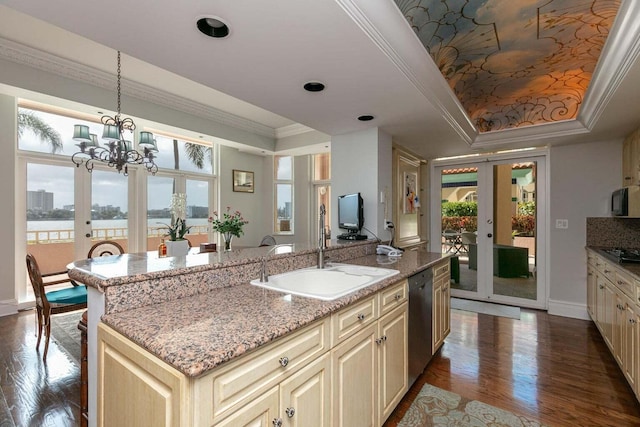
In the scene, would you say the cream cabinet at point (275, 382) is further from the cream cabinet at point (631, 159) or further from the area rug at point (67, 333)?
the cream cabinet at point (631, 159)

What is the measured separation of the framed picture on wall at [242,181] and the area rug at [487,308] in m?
4.53

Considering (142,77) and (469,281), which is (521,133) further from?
(142,77)

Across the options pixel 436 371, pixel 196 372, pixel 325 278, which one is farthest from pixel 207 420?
pixel 436 371

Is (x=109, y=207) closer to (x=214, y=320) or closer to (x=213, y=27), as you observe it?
(x=213, y=27)

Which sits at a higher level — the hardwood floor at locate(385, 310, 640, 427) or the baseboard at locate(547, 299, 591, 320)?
the baseboard at locate(547, 299, 591, 320)

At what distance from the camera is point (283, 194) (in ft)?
22.4

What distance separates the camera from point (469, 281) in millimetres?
4441

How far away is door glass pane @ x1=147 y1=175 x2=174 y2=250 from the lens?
200 inches

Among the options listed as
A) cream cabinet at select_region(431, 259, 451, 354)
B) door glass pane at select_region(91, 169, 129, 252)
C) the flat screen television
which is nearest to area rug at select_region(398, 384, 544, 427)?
cream cabinet at select_region(431, 259, 451, 354)

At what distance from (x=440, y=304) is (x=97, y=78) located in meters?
4.62

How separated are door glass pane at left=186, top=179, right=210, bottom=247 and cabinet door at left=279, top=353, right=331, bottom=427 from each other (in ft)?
16.6

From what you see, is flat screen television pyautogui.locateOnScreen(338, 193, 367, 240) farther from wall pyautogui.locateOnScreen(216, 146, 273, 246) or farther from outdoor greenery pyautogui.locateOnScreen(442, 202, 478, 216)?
wall pyautogui.locateOnScreen(216, 146, 273, 246)

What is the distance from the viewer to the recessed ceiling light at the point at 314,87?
6.78 feet

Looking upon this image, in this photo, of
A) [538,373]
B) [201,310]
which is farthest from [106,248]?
[538,373]
